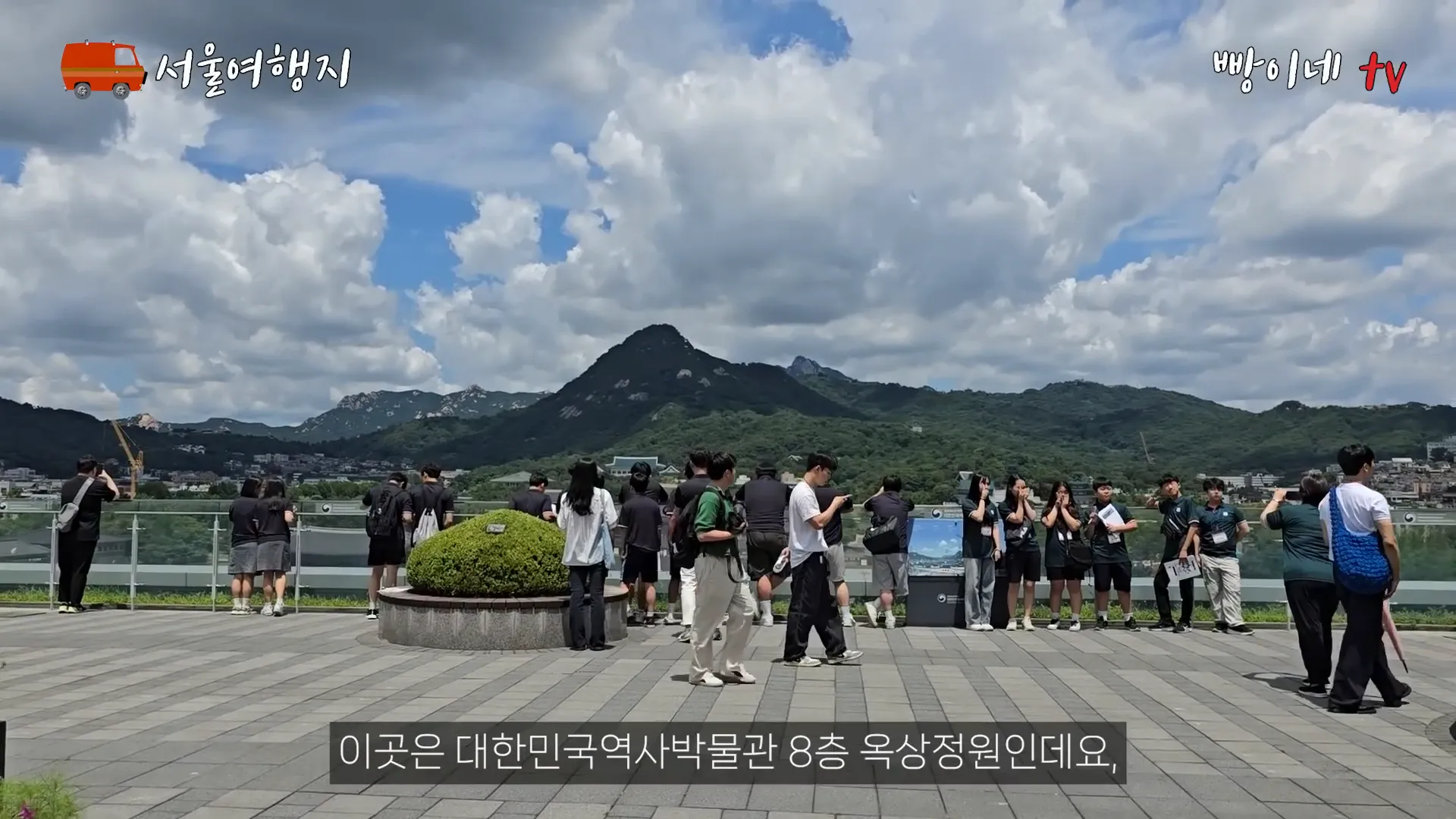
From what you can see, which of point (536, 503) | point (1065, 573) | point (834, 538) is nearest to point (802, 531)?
point (834, 538)

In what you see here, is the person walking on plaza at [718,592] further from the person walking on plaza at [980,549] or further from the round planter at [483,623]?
the person walking on plaza at [980,549]

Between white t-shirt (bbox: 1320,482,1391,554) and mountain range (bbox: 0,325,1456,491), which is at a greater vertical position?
mountain range (bbox: 0,325,1456,491)

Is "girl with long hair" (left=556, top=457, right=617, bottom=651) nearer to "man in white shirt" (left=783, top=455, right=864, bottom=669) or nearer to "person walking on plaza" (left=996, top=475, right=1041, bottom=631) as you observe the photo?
"man in white shirt" (left=783, top=455, right=864, bottom=669)

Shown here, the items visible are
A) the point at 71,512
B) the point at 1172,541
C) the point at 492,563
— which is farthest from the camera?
the point at 71,512

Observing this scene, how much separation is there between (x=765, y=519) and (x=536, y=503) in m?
4.54

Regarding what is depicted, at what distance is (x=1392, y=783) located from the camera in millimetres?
5773

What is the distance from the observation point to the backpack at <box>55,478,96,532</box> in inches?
522

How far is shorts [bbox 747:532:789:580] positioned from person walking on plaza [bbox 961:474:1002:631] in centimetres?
392

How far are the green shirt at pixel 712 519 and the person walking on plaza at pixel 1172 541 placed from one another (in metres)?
6.76

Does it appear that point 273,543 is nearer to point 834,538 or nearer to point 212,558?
point 212,558

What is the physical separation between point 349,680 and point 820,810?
16.2ft

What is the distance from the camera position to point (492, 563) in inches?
417

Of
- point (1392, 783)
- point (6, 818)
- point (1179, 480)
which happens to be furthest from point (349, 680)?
point (1179, 480)
